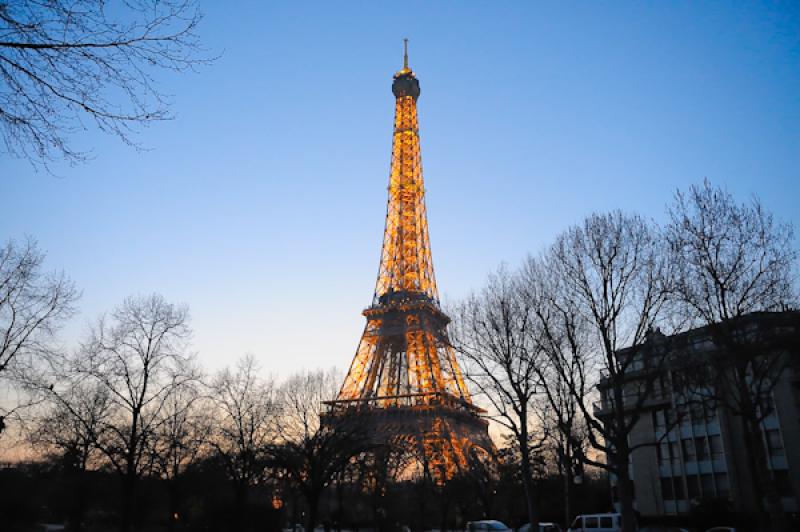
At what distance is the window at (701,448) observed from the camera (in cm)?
4238

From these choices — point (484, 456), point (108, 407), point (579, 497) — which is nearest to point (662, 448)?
point (579, 497)

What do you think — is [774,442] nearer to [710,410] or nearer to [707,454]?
[707,454]

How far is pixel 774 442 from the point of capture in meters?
38.9

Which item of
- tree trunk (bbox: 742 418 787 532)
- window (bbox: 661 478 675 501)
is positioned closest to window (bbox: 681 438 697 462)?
window (bbox: 661 478 675 501)

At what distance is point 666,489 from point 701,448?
4.39 m

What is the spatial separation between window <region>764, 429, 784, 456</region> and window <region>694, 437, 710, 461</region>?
4301 millimetres

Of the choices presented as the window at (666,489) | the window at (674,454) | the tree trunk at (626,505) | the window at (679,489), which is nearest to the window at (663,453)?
the window at (674,454)

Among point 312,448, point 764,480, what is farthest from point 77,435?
point 764,480

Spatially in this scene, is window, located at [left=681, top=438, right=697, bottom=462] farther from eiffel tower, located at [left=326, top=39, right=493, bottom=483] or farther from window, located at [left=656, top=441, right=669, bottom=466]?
eiffel tower, located at [left=326, top=39, right=493, bottom=483]

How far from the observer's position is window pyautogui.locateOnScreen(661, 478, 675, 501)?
44.3m

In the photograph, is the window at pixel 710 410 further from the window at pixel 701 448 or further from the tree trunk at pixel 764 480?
the window at pixel 701 448

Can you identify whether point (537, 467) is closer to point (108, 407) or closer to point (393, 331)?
point (393, 331)

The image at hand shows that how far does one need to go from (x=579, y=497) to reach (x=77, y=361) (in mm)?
50157

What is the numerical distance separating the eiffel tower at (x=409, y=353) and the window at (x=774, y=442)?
21.5m
